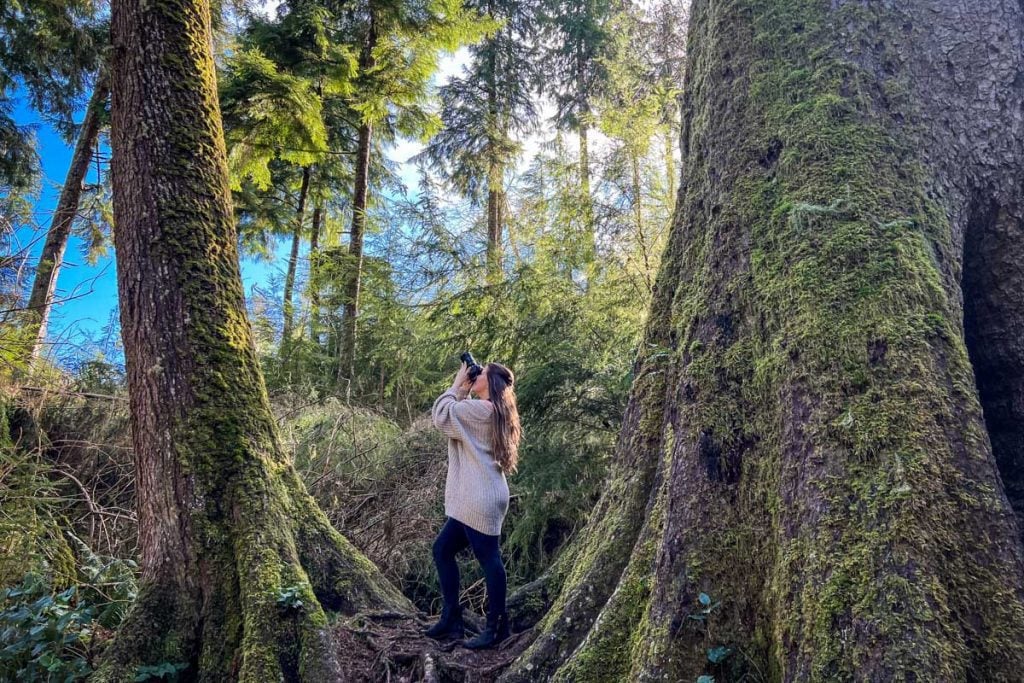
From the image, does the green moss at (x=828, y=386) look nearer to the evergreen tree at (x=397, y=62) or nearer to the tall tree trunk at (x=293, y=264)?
the evergreen tree at (x=397, y=62)

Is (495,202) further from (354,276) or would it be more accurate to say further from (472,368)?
(472,368)

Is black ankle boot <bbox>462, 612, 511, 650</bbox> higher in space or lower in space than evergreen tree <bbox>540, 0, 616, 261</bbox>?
lower

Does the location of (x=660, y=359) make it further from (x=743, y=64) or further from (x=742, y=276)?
(x=743, y=64)

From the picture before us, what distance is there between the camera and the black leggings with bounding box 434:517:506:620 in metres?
4.12

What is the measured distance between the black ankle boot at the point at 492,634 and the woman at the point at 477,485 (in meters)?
0.01

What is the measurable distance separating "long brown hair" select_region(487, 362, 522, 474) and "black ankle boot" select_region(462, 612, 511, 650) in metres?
0.95

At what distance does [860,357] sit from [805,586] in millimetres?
859

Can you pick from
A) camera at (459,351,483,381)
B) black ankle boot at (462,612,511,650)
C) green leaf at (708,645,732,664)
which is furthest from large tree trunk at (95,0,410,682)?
green leaf at (708,645,732,664)

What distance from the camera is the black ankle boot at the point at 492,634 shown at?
4023mm

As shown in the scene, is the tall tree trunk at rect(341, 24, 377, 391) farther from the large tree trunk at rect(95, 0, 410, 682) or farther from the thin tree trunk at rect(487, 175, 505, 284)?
the large tree trunk at rect(95, 0, 410, 682)

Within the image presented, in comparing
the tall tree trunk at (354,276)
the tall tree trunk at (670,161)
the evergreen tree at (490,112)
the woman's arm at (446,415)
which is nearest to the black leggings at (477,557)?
the woman's arm at (446,415)

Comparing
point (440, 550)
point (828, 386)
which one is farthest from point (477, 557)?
point (828, 386)

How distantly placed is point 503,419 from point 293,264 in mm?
12815

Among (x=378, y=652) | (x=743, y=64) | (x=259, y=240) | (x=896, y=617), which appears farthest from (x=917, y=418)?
(x=259, y=240)
